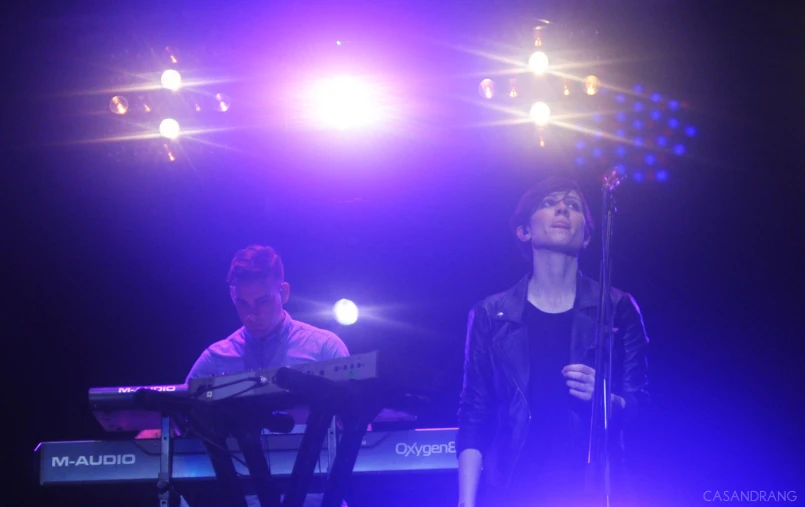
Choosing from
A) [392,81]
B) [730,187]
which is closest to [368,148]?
[392,81]

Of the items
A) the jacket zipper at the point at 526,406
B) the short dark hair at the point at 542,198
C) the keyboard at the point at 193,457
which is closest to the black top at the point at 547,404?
the jacket zipper at the point at 526,406

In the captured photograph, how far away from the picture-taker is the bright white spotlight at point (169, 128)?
19.2ft

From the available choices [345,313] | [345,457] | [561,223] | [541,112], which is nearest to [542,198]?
[561,223]

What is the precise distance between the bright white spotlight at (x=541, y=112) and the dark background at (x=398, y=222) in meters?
0.23

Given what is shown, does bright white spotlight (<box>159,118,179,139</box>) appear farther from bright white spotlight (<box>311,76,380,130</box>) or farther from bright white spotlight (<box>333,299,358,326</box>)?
bright white spotlight (<box>333,299,358,326</box>)

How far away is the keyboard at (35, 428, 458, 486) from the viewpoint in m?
3.95

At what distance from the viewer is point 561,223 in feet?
15.4

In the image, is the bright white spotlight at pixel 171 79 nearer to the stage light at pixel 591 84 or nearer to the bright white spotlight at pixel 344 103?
the bright white spotlight at pixel 344 103

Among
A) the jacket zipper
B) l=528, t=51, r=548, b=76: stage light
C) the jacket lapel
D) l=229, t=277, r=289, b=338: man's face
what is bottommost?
the jacket zipper

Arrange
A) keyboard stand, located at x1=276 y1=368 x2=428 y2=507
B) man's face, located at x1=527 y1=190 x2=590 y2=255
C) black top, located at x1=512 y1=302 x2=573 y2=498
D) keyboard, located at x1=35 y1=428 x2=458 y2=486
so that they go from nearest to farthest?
keyboard stand, located at x1=276 y1=368 x2=428 y2=507
keyboard, located at x1=35 y1=428 x2=458 y2=486
black top, located at x1=512 y1=302 x2=573 y2=498
man's face, located at x1=527 y1=190 x2=590 y2=255

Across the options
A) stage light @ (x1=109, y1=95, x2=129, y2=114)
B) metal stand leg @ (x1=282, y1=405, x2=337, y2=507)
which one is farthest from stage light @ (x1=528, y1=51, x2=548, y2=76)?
metal stand leg @ (x1=282, y1=405, x2=337, y2=507)

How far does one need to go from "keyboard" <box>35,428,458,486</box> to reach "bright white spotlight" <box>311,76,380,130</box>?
2553mm

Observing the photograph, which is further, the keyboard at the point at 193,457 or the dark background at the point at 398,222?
the dark background at the point at 398,222

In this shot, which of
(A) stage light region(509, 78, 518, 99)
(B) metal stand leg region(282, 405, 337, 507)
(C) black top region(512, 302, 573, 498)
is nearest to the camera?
(B) metal stand leg region(282, 405, 337, 507)
